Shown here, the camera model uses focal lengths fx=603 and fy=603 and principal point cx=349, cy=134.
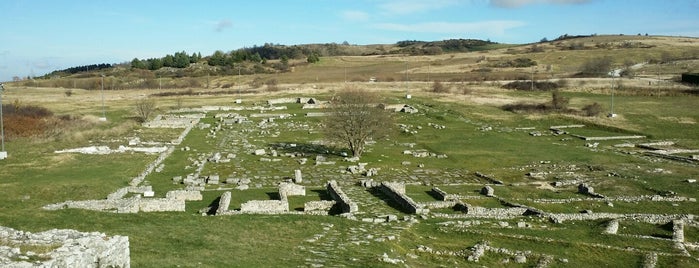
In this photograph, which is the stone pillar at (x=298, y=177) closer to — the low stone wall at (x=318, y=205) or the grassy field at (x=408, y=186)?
the grassy field at (x=408, y=186)

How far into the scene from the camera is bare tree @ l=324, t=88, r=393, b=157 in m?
45.7

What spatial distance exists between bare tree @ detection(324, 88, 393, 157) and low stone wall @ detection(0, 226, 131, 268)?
31.1m

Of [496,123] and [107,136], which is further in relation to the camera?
[496,123]

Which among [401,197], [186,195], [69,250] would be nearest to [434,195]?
[401,197]

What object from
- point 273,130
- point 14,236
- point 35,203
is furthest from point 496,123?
point 14,236

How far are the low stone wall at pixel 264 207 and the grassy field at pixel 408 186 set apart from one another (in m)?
A: 1.69

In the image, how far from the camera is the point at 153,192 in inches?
1223

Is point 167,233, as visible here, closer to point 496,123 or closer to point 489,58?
point 496,123

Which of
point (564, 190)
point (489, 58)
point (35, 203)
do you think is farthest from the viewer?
point (489, 58)

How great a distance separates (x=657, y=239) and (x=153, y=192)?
923 inches

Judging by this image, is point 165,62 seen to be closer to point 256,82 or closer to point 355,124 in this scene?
point 256,82

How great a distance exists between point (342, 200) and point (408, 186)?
821 centimetres

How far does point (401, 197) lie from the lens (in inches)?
1176

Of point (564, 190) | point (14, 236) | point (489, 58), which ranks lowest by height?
point (564, 190)
